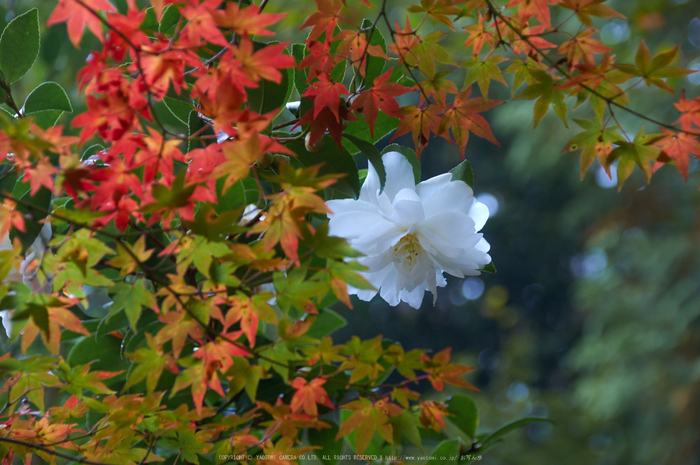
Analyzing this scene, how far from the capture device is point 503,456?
451 centimetres

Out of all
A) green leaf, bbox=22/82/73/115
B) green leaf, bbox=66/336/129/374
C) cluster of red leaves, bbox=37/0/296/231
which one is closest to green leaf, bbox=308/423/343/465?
green leaf, bbox=66/336/129/374

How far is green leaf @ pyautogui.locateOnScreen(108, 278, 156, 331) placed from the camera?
414 millimetres

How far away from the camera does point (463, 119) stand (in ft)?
1.82

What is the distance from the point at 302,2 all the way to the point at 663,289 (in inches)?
131

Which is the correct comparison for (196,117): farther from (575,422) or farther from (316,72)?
(575,422)

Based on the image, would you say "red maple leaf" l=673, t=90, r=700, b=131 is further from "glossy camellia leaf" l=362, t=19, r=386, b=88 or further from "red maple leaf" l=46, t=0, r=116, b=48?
"red maple leaf" l=46, t=0, r=116, b=48

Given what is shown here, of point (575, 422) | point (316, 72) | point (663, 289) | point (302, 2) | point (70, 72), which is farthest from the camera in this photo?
point (575, 422)

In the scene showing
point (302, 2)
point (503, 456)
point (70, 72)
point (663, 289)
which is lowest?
point (503, 456)

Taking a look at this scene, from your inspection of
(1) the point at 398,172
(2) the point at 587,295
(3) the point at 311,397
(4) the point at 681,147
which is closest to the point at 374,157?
(1) the point at 398,172

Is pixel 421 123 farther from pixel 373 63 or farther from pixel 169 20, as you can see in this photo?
pixel 169 20

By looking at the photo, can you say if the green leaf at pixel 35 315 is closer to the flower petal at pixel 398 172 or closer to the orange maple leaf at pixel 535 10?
the flower petal at pixel 398 172

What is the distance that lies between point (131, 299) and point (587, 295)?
467 centimetres

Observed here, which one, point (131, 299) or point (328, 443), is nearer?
point (131, 299)

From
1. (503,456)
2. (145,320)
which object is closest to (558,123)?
(503,456)
